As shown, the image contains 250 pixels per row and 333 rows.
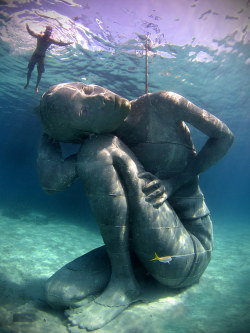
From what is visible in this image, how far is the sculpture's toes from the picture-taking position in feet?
7.63

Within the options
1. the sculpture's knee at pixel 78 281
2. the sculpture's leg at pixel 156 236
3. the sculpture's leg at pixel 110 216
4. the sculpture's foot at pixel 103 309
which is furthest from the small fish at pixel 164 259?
the sculpture's knee at pixel 78 281

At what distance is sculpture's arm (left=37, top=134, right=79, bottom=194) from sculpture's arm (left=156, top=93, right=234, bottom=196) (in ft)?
4.93

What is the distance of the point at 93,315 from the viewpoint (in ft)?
7.97

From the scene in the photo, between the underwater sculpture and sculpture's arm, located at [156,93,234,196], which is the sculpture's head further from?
sculpture's arm, located at [156,93,234,196]

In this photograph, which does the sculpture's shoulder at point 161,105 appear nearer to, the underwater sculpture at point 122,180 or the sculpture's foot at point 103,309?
the underwater sculpture at point 122,180

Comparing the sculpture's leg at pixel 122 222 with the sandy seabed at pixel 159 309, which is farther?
the sculpture's leg at pixel 122 222

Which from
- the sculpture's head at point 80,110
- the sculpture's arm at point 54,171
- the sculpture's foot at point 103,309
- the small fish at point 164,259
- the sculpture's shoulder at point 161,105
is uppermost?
the sculpture's shoulder at point 161,105

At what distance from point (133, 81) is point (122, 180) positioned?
14.2 m

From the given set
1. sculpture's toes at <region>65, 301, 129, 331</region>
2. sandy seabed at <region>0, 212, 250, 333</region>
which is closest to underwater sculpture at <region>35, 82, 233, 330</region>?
sculpture's toes at <region>65, 301, 129, 331</region>

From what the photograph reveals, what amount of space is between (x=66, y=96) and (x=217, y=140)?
237cm

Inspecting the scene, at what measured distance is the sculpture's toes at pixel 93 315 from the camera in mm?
2324

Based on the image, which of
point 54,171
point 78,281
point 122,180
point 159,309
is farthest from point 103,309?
point 54,171

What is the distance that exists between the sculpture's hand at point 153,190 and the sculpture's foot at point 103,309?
1205mm

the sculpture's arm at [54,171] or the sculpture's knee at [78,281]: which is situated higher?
the sculpture's arm at [54,171]
